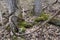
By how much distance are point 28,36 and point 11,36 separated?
0.75 m

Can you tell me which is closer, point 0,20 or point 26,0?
point 0,20

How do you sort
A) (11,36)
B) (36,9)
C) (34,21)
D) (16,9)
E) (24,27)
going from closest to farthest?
(11,36) → (16,9) → (24,27) → (34,21) → (36,9)

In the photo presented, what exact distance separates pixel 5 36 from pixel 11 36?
15.1 inches

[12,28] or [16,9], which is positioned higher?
[16,9]

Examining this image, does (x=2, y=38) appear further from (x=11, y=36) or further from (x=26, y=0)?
(x=26, y=0)

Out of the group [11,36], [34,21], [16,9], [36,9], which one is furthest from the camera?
[36,9]

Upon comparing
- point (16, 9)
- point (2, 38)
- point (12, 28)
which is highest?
point (16, 9)

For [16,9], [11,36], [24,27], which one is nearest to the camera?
[11,36]

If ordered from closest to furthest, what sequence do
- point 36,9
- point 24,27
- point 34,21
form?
point 24,27 → point 34,21 → point 36,9

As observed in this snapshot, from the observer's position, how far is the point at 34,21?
7.93 meters

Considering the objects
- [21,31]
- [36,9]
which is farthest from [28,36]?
[36,9]

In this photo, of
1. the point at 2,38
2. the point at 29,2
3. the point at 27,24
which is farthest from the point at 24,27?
the point at 29,2

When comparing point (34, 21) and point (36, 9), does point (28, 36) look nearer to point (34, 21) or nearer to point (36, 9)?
point (34, 21)

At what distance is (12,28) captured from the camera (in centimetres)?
655
